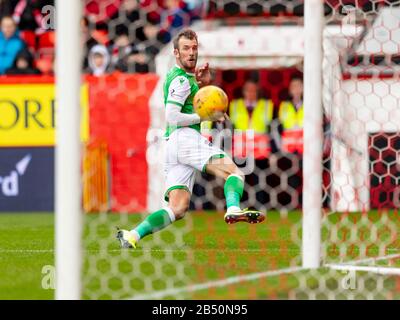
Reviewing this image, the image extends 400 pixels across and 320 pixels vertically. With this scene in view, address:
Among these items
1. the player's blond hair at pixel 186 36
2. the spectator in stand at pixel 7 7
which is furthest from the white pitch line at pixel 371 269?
the spectator in stand at pixel 7 7

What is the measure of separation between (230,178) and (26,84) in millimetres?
5480


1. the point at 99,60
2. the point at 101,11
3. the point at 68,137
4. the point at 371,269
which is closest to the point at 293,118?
the point at 99,60

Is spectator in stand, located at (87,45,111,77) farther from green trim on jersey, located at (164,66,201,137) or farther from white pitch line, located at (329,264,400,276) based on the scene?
white pitch line, located at (329,264,400,276)

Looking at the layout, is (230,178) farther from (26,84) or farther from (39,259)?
(26,84)

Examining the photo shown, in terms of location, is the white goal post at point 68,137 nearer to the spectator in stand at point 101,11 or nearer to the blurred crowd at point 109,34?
the blurred crowd at point 109,34

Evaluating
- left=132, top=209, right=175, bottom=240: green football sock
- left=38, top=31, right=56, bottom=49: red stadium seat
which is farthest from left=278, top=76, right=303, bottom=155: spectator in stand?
left=38, top=31, right=56, bottom=49: red stadium seat

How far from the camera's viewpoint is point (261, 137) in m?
11.5

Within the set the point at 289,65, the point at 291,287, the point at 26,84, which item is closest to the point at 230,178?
the point at 291,287

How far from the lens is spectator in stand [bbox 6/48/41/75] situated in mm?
12969

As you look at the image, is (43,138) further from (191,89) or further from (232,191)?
(232,191)

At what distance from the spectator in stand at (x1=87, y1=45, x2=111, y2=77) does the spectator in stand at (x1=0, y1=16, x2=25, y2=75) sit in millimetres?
1058

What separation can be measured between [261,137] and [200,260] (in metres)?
4.53

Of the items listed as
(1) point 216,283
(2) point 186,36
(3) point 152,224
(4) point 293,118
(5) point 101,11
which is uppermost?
(5) point 101,11

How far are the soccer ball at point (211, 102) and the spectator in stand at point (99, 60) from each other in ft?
16.6
